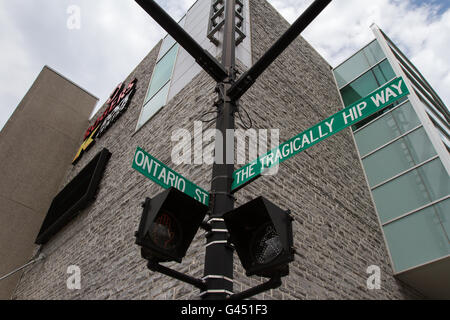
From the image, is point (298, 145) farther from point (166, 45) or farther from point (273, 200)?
point (166, 45)

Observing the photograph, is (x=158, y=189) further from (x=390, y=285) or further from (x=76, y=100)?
(x=76, y=100)

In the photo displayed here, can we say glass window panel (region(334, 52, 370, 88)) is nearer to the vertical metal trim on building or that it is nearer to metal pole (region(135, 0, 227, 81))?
the vertical metal trim on building

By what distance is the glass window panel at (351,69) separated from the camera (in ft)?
45.6

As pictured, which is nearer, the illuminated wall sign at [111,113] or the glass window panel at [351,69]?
the glass window panel at [351,69]

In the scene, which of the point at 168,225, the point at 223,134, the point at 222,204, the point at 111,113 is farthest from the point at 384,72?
the point at 168,225

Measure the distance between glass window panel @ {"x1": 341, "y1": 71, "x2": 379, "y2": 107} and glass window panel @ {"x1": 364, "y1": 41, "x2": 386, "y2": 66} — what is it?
1.70 feet

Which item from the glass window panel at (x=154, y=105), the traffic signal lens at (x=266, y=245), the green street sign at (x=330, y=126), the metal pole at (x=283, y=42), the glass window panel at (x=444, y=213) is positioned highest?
the glass window panel at (x=154, y=105)

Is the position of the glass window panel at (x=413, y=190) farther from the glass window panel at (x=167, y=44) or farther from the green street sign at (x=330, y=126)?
the glass window panel at (x=167, y=44)

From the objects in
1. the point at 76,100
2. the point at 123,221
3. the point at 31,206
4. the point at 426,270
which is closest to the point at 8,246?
the point at 31,206

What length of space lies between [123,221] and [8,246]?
23.2 ft

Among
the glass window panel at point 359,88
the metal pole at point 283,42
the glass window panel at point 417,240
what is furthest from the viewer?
the glass window panel at point 359,88

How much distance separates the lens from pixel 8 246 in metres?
12.9

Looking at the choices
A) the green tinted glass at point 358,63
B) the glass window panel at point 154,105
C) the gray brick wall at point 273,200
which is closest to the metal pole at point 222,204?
the gray brick wall at point 273,200

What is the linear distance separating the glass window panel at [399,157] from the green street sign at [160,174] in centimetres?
861
